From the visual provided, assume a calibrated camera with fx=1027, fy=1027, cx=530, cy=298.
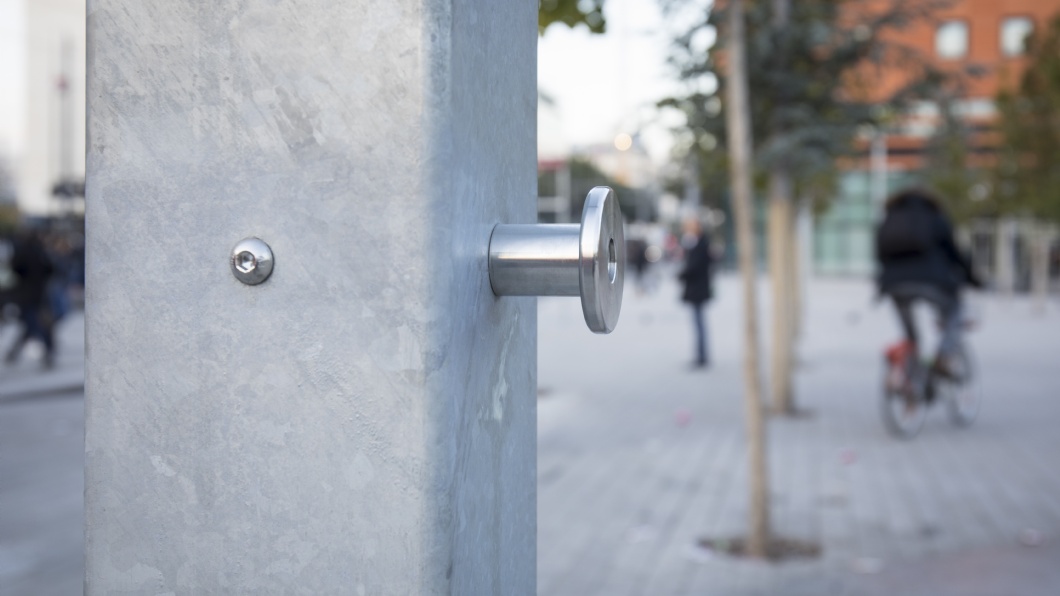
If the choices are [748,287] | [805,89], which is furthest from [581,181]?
[748,287]

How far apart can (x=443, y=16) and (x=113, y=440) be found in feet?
1.48

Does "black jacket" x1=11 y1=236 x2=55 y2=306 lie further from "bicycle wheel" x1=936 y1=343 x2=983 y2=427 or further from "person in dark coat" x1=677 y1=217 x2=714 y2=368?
"bicycle wheel" x1=936 y1=343 x2=983 y2=427

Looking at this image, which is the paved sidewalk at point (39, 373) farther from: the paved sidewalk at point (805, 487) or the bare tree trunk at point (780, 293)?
the bare tree trunk at point (780, 293)

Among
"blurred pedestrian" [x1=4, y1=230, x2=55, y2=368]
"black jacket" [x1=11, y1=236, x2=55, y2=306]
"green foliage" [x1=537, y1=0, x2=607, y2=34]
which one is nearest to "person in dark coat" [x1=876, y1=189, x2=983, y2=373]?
"green foliage" [x1=537, y1=0, x2=607, y2=34]

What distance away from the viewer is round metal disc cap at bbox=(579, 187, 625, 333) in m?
0.90

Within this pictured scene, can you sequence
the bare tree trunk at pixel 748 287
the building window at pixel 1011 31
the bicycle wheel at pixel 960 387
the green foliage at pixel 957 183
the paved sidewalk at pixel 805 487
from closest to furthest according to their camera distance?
the paved sidewalk at pixel 805 487 → the bare tree trunk at pixel 748 287 → the bicycle wheel at pixel 960 387 → the green foliage at pixel 957 183 → the building window at pixel 1011 31

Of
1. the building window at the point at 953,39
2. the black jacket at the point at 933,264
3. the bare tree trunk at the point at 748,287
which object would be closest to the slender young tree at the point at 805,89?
the black jacket at the point at 933,264

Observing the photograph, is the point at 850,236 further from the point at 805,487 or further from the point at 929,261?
the point at 805,487

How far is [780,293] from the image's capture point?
352 inches

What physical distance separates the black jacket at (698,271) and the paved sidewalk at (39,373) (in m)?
7.45

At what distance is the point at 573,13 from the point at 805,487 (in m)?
3.60

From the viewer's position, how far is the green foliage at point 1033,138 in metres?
21.0

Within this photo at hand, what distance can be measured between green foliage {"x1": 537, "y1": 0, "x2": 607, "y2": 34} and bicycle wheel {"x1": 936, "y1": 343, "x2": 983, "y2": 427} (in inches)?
213

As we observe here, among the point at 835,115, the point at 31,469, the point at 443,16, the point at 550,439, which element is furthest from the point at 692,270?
the point at 443,16
